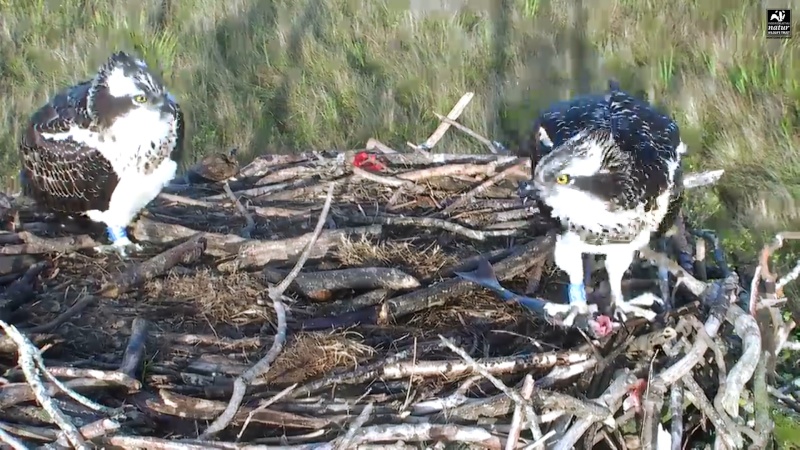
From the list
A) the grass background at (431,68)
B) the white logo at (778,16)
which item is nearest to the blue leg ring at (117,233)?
the grass background at (431,68)

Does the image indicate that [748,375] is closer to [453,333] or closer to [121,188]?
[453,333]

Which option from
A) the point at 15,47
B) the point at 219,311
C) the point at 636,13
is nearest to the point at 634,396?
the point at 219,311

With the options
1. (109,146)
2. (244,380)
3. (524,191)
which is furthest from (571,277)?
(109,146)

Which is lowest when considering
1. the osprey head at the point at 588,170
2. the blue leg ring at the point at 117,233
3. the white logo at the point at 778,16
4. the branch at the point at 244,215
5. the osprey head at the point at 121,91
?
the branch at the point at 244,215

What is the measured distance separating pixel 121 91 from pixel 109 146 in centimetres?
30

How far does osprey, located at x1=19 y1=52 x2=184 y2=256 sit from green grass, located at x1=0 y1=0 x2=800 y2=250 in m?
2.27

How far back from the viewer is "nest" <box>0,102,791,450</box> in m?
2.83

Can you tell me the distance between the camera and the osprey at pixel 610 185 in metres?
3.10

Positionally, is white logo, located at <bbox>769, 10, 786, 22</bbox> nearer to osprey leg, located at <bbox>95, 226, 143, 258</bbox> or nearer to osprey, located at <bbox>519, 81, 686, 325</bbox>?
osprey, located at <bbox>519, 81, 686, 325</bbox>

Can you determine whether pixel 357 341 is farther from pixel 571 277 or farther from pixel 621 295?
pixel 621 295

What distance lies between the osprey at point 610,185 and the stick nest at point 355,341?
0.97 ft

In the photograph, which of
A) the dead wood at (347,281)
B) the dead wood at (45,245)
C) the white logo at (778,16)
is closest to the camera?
the dead wood at (347,281)

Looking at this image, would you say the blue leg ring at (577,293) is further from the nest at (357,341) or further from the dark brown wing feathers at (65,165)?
the dark brown wing feathers at (65,165)

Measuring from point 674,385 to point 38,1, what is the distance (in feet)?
26.7
